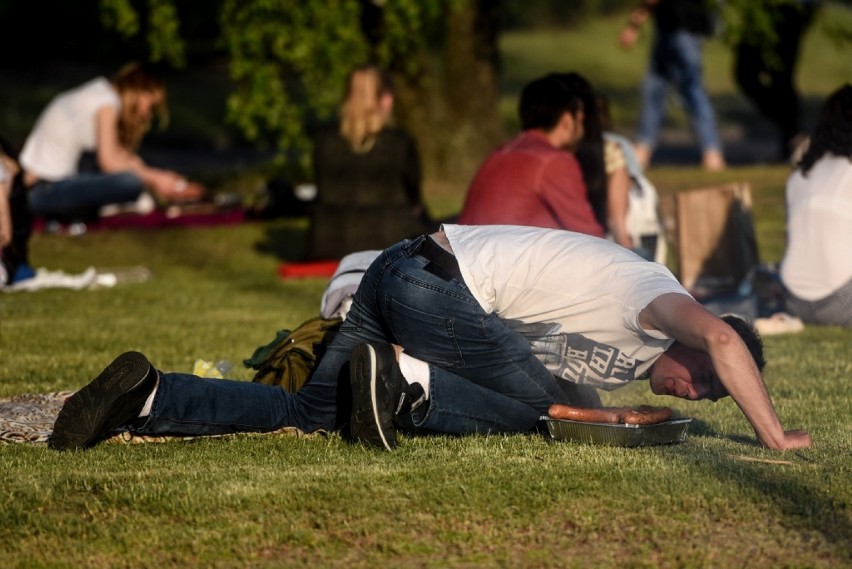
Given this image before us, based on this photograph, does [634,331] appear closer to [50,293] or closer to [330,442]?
[330,442]

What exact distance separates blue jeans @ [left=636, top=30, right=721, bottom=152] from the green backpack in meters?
9.02

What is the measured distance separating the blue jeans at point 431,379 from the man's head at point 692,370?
1.57ft

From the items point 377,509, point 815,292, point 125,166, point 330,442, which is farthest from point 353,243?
point 377,509

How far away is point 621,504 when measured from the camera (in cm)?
429

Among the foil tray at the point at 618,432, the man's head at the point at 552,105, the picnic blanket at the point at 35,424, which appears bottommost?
the picnic blanket at the point at 35,424

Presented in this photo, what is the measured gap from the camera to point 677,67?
47.4 feet

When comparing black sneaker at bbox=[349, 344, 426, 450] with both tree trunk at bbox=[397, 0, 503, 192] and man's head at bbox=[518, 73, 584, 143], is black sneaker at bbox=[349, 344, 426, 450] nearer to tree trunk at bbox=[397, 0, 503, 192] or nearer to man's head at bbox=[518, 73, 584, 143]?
man's head at bbox=[518, 73, 584, 143]

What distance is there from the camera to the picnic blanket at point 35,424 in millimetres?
5250

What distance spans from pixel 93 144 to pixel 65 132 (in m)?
0.30

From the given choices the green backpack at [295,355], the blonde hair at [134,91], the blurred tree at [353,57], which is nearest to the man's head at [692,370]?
the green backpack at [295,355]

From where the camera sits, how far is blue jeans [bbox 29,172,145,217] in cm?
1165

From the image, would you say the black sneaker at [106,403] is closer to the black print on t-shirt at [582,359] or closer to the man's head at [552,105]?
the black print on t-shirt at [582,359]

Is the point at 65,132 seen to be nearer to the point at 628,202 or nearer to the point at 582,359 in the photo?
the point at 628,202

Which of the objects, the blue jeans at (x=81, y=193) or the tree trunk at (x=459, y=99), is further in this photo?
the tree trunk at (x=459, y=99)
